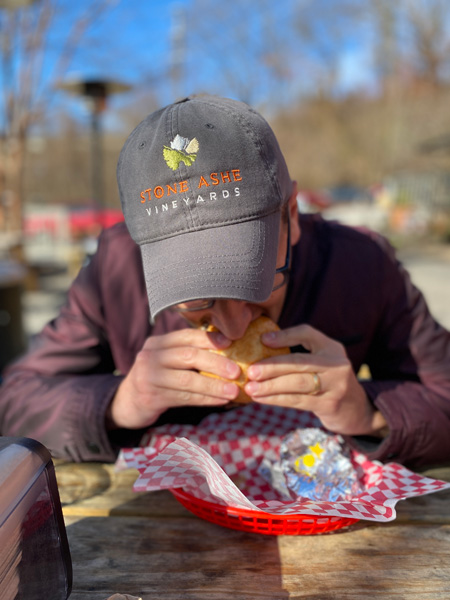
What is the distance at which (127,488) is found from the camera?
128 cm

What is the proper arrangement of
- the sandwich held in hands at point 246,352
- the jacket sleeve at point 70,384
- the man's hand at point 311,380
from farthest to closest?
the jacket sleeve at point 70,384
the sandwich held in hands at point 246,352
the man's hand at point 311,380

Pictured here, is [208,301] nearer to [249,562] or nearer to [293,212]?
[293,212]

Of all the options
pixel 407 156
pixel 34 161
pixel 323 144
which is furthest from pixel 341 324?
pixel 323 144

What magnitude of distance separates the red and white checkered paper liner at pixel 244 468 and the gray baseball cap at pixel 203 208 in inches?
13.0

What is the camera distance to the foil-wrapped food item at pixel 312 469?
1.15 metres

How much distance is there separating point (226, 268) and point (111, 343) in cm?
78

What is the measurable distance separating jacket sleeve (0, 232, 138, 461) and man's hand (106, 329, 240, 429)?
12 cm

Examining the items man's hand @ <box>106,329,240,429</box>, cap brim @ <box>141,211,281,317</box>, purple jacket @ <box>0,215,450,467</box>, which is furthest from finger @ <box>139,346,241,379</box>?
purple jacket @ <box>0,215,450,467</box>

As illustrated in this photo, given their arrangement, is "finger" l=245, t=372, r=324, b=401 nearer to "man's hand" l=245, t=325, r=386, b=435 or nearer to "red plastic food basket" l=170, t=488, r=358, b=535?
"man's hand" l=245, t=325, r=386, b=435

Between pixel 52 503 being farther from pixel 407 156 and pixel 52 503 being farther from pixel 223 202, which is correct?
pixel 407 156

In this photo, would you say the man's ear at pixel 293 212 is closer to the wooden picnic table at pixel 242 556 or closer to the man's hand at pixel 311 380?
the man's hand at pixel 311 380

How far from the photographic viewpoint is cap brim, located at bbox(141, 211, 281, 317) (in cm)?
104

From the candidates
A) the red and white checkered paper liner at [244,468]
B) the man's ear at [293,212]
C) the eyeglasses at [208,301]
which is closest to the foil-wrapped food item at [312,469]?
the red and white checkered paper liner at [244,468]

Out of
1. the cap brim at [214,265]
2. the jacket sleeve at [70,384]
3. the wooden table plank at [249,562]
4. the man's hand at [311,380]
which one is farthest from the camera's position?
the jacket sleeve at [70,384]
